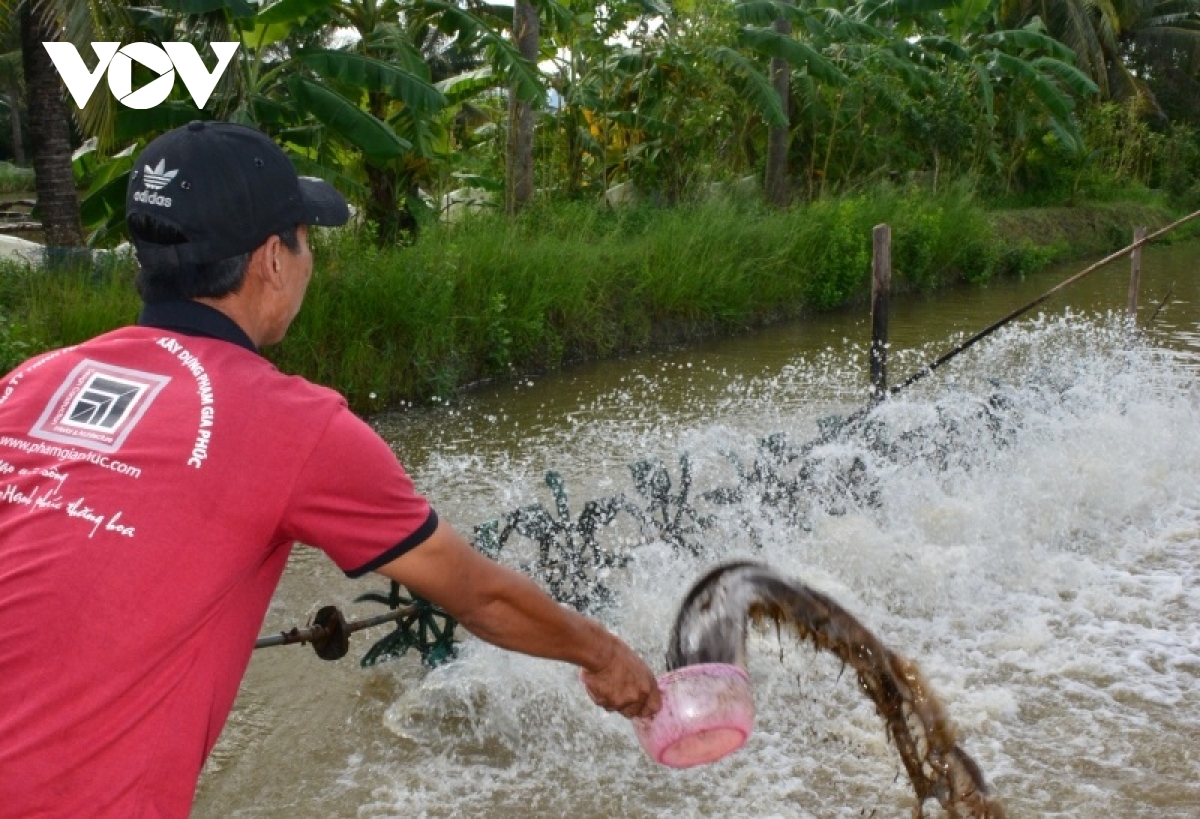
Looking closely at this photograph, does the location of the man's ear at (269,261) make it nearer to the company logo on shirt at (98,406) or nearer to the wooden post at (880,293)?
the company logo on shirt at (98,406)

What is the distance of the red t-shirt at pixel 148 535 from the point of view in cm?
159

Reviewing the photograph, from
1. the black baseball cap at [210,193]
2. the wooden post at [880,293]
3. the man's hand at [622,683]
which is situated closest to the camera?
the black baseball cap at [210,193]

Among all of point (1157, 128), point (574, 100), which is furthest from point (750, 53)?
point (1157, 128)

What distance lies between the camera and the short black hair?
5.91ft

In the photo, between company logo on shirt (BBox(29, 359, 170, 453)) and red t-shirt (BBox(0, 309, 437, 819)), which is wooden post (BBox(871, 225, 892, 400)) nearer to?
red t-shirt (BBox(0, 309, 437, 819))

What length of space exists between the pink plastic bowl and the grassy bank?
618 centimetres

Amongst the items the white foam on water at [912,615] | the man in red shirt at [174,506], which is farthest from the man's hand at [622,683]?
the white foam on water at [912,615]

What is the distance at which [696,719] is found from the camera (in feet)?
7.54

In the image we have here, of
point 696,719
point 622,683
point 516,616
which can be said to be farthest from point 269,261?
point 696,719

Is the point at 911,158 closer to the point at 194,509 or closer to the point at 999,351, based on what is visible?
the point at 999,351

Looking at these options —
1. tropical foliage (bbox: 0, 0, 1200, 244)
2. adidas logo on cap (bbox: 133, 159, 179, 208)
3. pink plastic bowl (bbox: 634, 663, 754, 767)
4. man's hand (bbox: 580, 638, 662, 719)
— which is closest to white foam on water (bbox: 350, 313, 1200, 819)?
pink plastic bowl (bbox: 634, 663, 754, 767)

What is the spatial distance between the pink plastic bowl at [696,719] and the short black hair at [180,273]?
1069 millimetres

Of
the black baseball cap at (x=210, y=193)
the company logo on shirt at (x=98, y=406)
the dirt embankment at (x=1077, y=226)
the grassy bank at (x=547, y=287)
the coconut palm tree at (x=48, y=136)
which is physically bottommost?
the dirt embankment at (x=1077, y=226)

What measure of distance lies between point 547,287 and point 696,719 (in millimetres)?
9351
